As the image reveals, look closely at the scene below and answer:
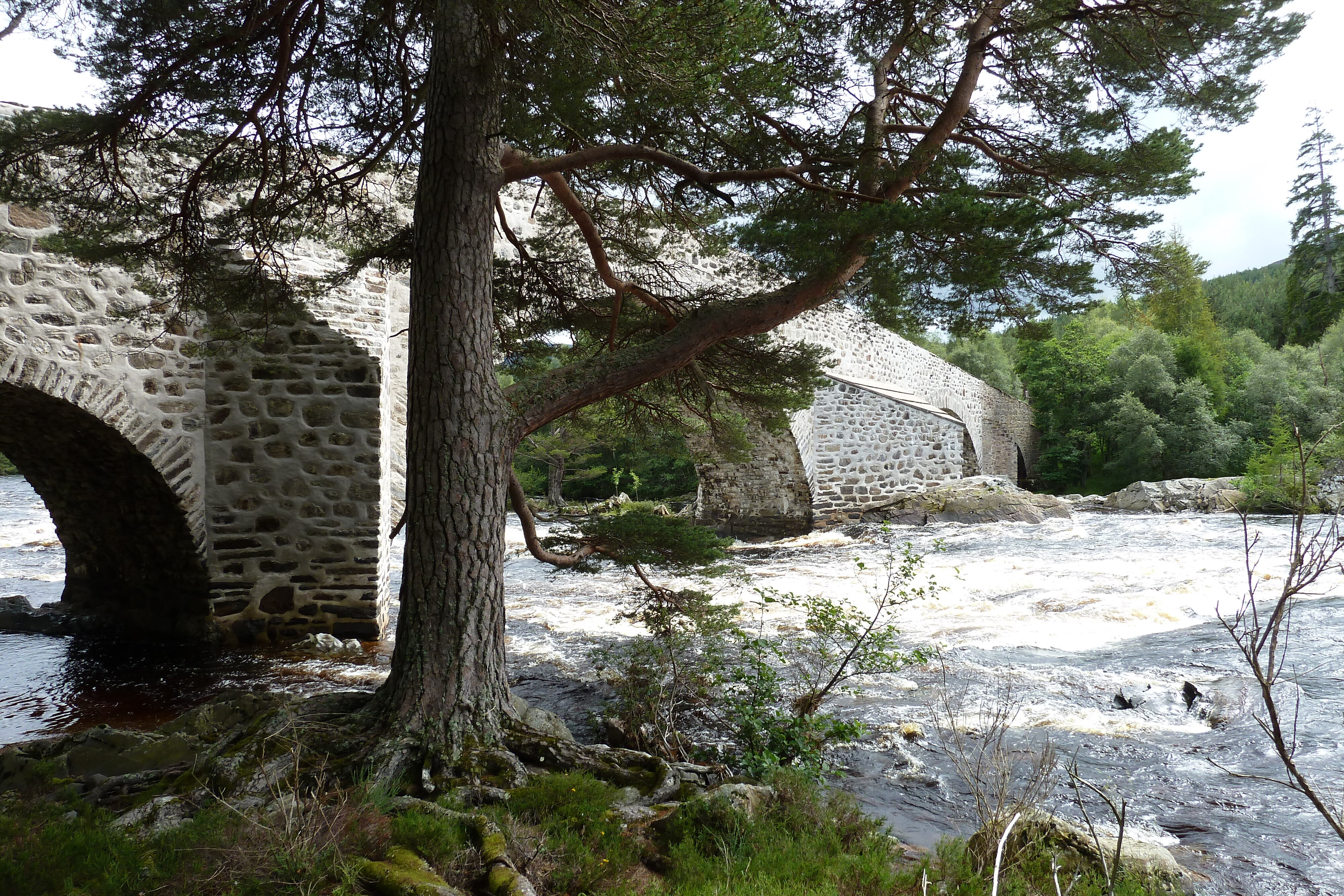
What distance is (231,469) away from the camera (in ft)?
17.3

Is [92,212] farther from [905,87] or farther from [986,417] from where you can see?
[986,417]

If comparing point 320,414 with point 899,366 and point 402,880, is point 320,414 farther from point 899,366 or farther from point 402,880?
point 899,366

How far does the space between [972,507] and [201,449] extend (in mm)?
10948

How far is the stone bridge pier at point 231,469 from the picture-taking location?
4.88 meters

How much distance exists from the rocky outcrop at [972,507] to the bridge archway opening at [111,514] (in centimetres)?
993

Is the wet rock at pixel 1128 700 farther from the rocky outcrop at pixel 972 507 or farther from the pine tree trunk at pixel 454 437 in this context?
the rocky outcrop at pixel 972 507

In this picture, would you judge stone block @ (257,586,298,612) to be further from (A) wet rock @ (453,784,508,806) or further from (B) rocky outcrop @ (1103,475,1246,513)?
(B) rocky outcrop @ (1103,475,1246,513)

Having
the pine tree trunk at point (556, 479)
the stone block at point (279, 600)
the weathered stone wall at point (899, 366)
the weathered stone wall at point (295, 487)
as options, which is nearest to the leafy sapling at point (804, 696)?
the weathered stone wall at point (295, 487)

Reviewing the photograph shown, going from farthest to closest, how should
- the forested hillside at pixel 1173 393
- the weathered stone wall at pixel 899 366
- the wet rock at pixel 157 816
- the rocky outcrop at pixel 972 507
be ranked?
the forested hillside at pixel 1173 393, the weathered stone wall at pixel 899 366, the rocky outcrop at pixel 972 507, the wet rock at pixel 157 816

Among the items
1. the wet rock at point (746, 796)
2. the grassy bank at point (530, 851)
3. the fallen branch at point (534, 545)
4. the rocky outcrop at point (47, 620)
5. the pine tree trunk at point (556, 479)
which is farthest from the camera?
the pine tree trunk at point (556, 479)

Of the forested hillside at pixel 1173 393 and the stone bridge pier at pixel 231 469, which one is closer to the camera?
the stone bridge pier at pixel 231 469

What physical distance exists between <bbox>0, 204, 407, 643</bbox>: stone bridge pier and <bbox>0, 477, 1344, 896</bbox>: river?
15.9 inches

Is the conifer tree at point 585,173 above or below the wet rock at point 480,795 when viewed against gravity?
above

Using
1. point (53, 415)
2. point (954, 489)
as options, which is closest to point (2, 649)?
point (53, 415)
